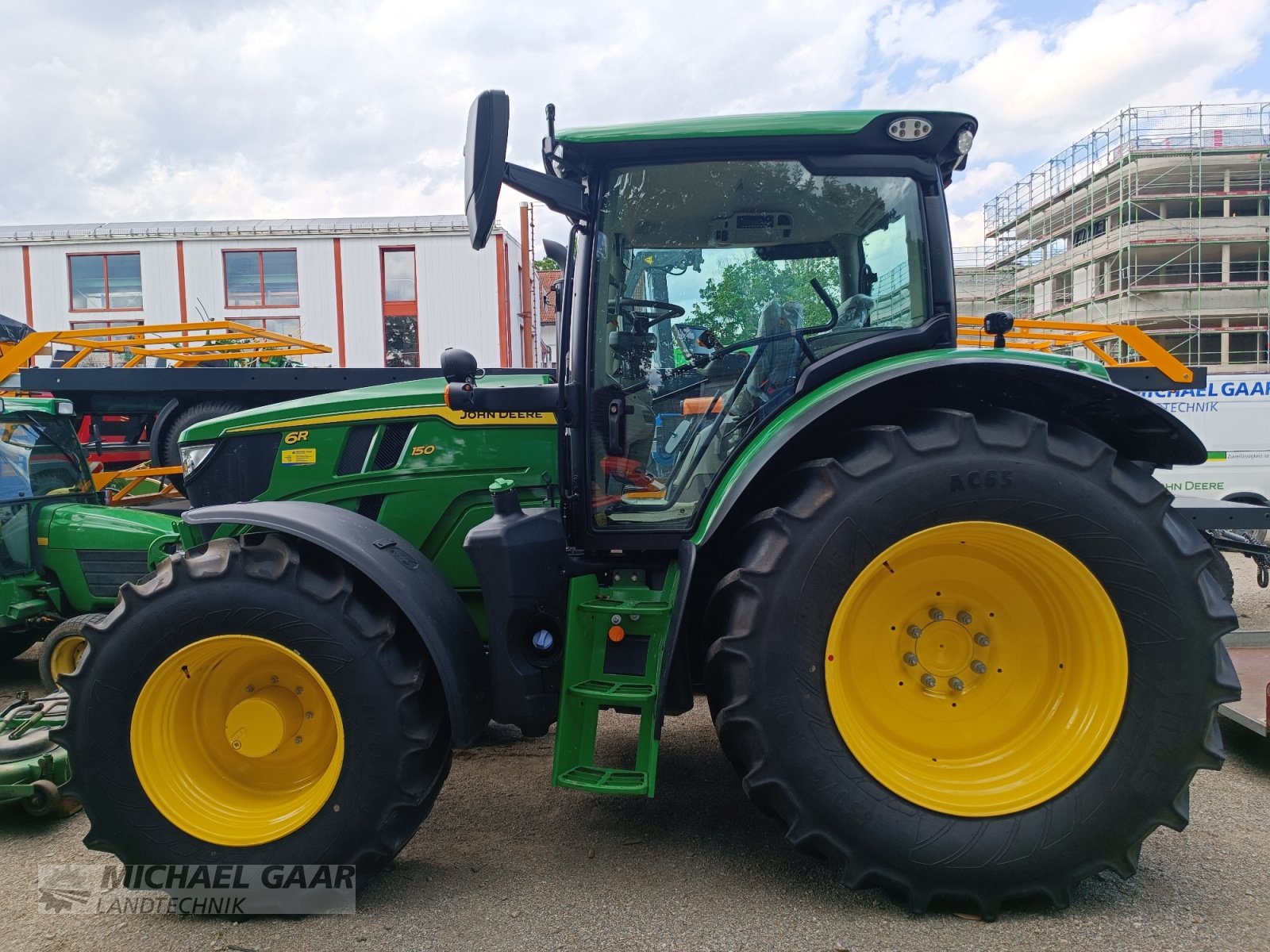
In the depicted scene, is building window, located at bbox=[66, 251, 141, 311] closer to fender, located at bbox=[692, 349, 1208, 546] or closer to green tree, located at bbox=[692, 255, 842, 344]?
green tree, located at bbox=[692, 255, 842, 344]

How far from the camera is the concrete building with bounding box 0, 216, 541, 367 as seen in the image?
81.9ft

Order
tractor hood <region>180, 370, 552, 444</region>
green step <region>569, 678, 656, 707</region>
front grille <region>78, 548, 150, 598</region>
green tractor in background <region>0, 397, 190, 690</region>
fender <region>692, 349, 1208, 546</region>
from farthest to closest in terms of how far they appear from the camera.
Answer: front grille <region>78, 548, 150, 598</region> → green tractor in background <region>0, 397, 190, 690</region> → tractor hood <region>180, 370, 552, 444</region> → green step <region>569, 678, 656, 707</region> → fender <region>692, 349, 1208, 546</region>

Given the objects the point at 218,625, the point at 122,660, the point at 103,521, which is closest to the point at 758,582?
the point at 218,625

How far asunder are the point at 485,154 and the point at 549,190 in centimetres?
37

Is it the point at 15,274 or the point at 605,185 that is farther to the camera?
the point at 15,274

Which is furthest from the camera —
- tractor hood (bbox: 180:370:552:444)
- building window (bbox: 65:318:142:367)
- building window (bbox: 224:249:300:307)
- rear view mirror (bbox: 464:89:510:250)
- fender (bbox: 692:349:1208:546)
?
building window (bbox: 224:249:300:307)

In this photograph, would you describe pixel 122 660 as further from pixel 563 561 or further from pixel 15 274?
pixel 15 274

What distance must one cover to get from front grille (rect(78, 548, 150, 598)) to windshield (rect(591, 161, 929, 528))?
467cm

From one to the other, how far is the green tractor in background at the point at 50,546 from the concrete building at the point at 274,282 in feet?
61.5

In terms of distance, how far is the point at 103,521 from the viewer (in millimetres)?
6203

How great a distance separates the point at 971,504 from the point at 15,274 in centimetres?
3050

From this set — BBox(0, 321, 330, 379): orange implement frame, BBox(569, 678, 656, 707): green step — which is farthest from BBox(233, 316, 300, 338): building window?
BBox(569, 678, 656, 707): green step

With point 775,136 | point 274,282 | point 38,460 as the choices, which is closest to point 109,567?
point 38,460

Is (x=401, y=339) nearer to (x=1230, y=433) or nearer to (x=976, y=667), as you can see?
(x=1230, y=433)
